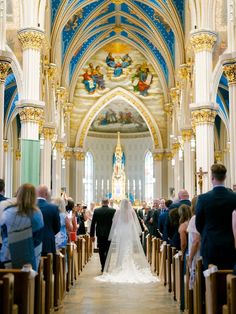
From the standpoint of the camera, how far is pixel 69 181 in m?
34.9

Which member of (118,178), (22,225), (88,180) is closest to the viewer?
(22,225)

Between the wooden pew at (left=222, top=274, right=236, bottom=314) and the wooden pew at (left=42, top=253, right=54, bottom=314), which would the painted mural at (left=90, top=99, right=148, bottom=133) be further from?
the wooden pew at (left=222, top=274, right=236, bottom=314)

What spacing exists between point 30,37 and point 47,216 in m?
12.6

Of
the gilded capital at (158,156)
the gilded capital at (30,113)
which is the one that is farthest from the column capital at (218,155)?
the gilded capital at (30,113)

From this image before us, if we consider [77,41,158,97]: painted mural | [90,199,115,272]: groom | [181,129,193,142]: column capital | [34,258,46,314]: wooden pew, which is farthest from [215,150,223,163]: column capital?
[34,258,46,314]: wooden pew

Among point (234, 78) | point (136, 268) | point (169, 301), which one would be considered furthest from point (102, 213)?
point (234, 78)

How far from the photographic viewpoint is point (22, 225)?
5707 mm

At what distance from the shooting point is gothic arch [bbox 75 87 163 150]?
115ft

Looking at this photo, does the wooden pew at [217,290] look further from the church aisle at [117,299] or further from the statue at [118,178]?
the statue at [118,178]

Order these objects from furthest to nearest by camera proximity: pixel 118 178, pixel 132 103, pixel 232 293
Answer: pixel 118 178 → pixel 132 103 → pixel 232 293

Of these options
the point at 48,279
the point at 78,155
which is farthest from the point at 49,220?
the point at 78,155

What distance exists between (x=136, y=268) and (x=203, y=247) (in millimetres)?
6808

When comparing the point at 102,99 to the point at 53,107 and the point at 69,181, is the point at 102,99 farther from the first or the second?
the point at 53,107

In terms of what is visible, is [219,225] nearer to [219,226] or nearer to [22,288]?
[219,226]
